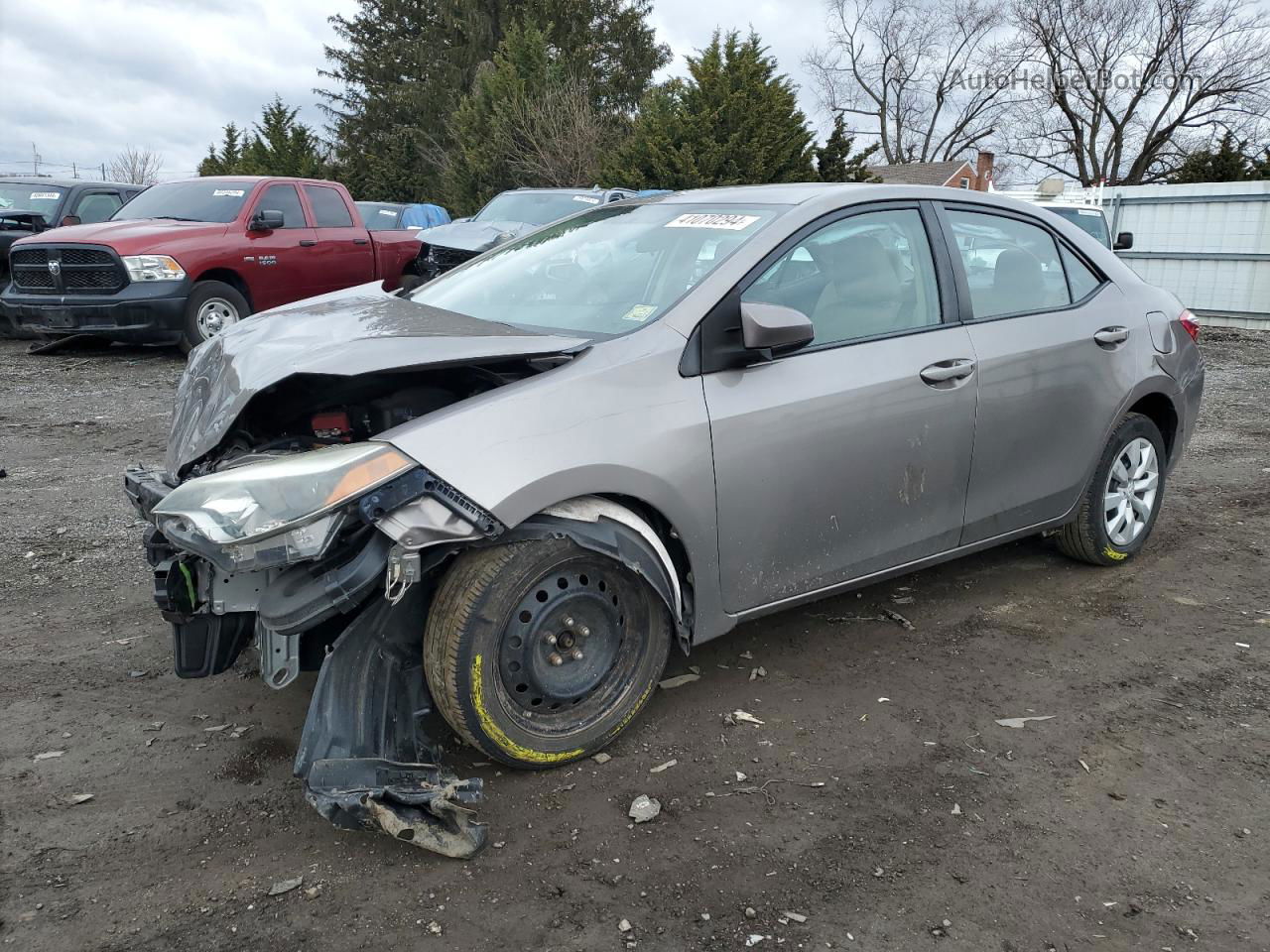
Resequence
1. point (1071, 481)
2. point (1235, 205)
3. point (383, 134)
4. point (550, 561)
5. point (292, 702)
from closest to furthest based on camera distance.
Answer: point (550, 561) < point (292, 702) < point (1071, 481) < point (1235, 205) < point (383, 134)

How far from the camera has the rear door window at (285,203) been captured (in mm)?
11328

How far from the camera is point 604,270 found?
3.77m

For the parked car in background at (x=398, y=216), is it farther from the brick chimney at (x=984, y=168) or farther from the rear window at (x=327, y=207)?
the brick chimney at (x=984, y=168)

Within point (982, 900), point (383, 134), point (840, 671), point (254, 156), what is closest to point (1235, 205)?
point (840, 671)

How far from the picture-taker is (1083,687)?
3705mm

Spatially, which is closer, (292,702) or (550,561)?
(550,561)

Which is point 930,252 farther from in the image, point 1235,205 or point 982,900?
point 1235,205

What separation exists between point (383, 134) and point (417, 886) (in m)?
42.5

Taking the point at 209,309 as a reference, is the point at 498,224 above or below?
above

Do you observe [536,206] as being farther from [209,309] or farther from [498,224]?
[209,309]

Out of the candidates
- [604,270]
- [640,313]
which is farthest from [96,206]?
[640,313]

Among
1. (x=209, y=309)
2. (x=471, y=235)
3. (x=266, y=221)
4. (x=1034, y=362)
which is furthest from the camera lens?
(x=471, y=235)

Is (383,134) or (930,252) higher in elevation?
(383,134)

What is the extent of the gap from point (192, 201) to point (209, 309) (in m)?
1.55
